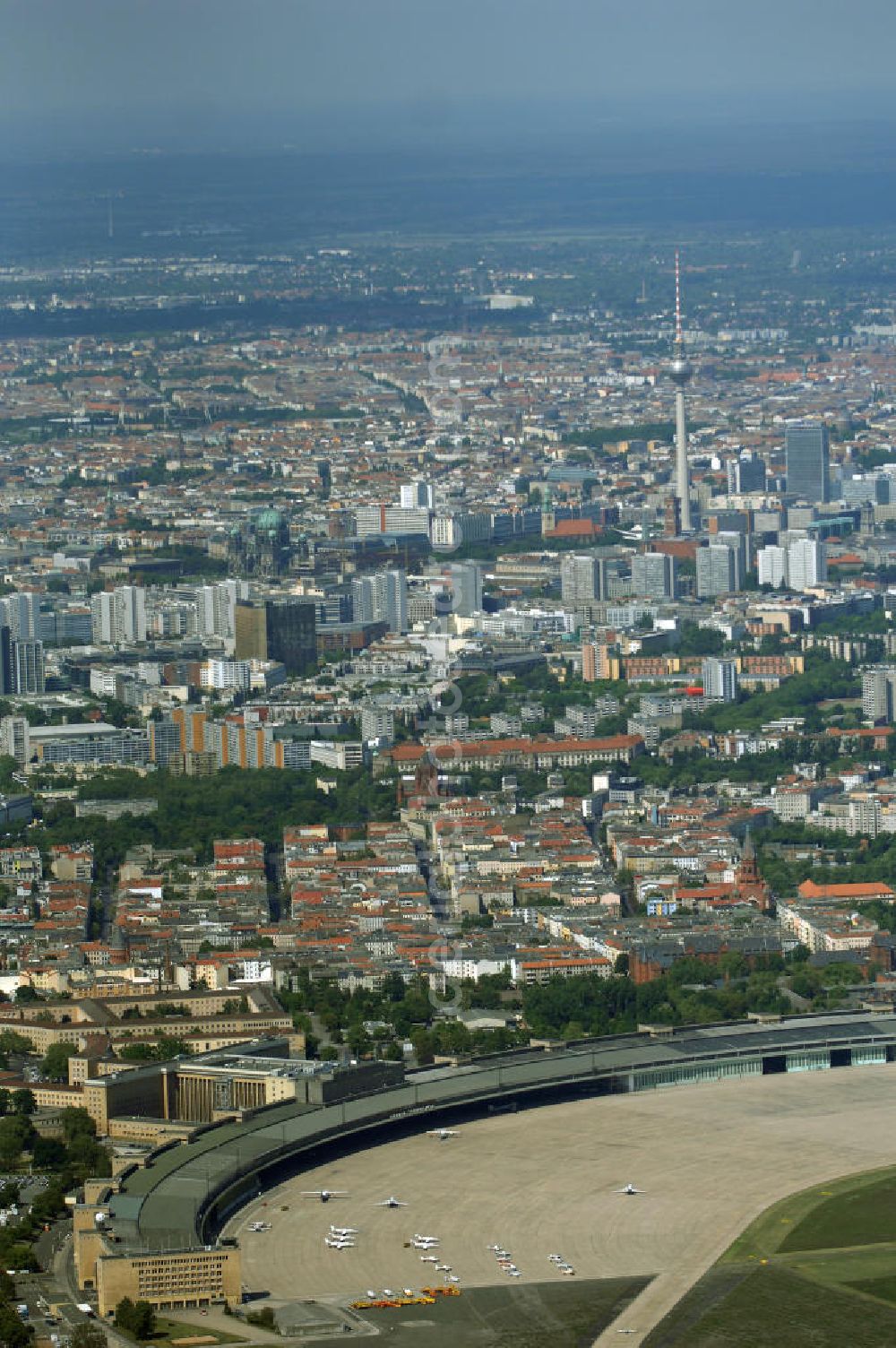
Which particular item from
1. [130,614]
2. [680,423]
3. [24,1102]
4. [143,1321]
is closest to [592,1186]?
[143,1321]

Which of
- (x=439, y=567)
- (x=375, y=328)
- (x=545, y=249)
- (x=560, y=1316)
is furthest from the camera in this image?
(x=545, y=249)

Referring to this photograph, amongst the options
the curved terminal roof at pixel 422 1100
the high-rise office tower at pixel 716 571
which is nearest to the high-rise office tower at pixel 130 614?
the high-rise office tower at pixel 716 571

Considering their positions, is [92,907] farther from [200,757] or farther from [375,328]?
[375,328]

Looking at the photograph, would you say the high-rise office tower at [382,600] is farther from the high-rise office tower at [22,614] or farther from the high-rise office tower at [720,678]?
the high-rise office tower at [720,678]

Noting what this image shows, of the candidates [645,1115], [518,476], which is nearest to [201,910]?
[645,1115]

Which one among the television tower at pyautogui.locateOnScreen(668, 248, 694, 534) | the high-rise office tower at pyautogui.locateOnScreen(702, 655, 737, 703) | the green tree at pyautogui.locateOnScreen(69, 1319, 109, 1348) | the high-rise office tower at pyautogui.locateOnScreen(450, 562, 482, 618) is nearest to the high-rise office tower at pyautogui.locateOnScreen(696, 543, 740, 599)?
the high-rise office tower at pyautogui.locateOnScreen(450, 562, 482, 618)

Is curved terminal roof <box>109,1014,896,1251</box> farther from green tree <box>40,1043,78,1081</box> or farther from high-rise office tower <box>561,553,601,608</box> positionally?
high-rise office tower <box>561,553,601,608</box>
